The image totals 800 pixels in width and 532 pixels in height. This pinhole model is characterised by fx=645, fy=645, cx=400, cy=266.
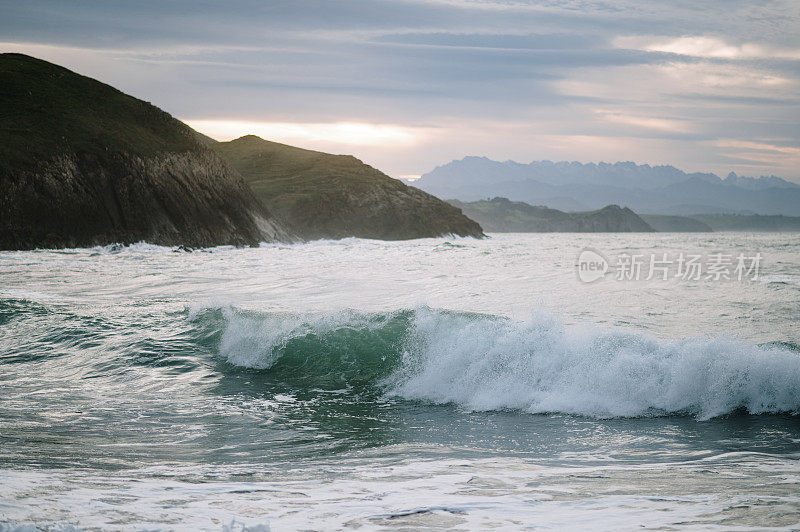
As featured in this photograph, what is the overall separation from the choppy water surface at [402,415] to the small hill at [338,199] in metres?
108

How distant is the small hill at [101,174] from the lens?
6031cm

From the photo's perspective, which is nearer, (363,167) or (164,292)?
(164,292)

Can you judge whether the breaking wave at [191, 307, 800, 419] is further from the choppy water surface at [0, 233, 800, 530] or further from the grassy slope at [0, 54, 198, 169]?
the grassy slope at [0, 54, 198, 169]

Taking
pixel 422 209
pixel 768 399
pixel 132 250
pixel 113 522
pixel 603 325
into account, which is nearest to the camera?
pixel 113 522

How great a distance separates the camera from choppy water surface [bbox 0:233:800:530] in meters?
5.48

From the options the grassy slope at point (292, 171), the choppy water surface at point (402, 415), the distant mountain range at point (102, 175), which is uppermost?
the grassy slope at point (292, 171)

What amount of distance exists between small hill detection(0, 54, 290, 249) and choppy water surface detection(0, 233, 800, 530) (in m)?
46.2

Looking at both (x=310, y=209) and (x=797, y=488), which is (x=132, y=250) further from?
(x=310, y=209)

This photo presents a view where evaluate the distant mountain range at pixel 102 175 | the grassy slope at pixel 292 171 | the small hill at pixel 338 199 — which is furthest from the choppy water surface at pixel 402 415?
the grassy slope at pixel 292 171

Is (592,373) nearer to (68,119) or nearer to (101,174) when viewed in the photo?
(101,174)

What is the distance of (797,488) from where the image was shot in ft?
19.9

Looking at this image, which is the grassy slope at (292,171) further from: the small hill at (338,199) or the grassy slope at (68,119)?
the grassy slope at (68,119)

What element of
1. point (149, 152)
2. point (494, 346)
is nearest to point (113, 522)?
point (494, 346)

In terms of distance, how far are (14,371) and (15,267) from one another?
88.8 feet
